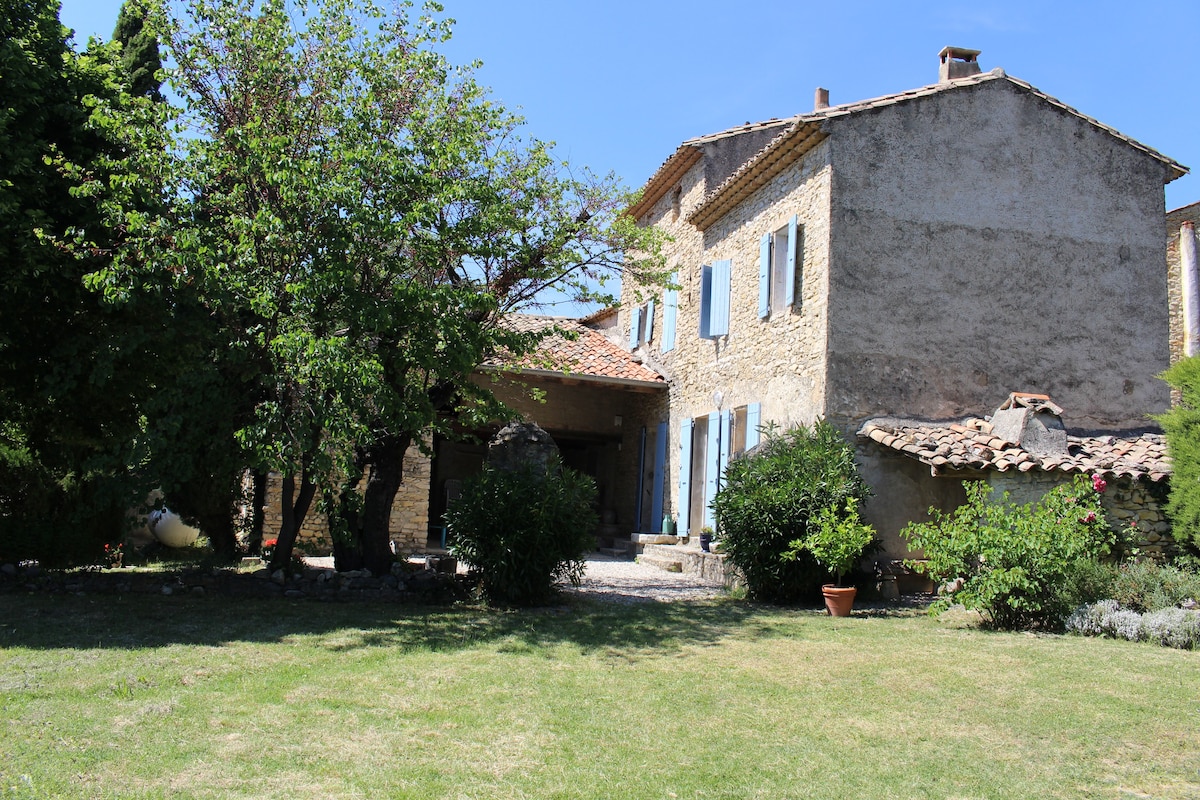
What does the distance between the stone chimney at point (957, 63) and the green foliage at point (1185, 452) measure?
559cm

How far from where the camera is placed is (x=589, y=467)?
19.6 m

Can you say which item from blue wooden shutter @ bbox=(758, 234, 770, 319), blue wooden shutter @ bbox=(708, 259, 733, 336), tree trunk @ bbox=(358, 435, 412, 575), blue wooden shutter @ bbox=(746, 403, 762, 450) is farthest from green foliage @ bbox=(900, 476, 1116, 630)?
blue wooden shutter @ bbox=(708, 259, 733, 336)

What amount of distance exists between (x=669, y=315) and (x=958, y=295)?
20.4 ft

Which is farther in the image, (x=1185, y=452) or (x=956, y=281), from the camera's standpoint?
(x=956, y=281)

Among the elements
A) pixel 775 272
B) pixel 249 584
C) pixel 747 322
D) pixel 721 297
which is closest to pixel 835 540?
pixel 775 272

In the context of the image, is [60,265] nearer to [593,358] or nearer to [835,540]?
[835,540]

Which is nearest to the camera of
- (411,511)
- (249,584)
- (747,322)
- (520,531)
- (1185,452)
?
(520,531)

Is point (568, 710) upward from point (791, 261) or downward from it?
downward

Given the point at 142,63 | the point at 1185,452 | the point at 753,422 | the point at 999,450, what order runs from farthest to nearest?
the point at 753,422
the point at 142,63
the point at 999,450
the point at 1185,452

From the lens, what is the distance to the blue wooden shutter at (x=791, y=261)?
11.8 metres

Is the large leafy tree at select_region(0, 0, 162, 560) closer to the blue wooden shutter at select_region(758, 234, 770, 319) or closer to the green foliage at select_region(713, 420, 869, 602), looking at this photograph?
the green foliage at select_region(713, 420, 869, 602)

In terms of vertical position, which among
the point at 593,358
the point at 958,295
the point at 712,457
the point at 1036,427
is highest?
the point at 958,295

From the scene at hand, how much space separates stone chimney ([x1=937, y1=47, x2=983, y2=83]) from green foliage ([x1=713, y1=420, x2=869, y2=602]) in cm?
586

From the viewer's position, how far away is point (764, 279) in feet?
41.4
